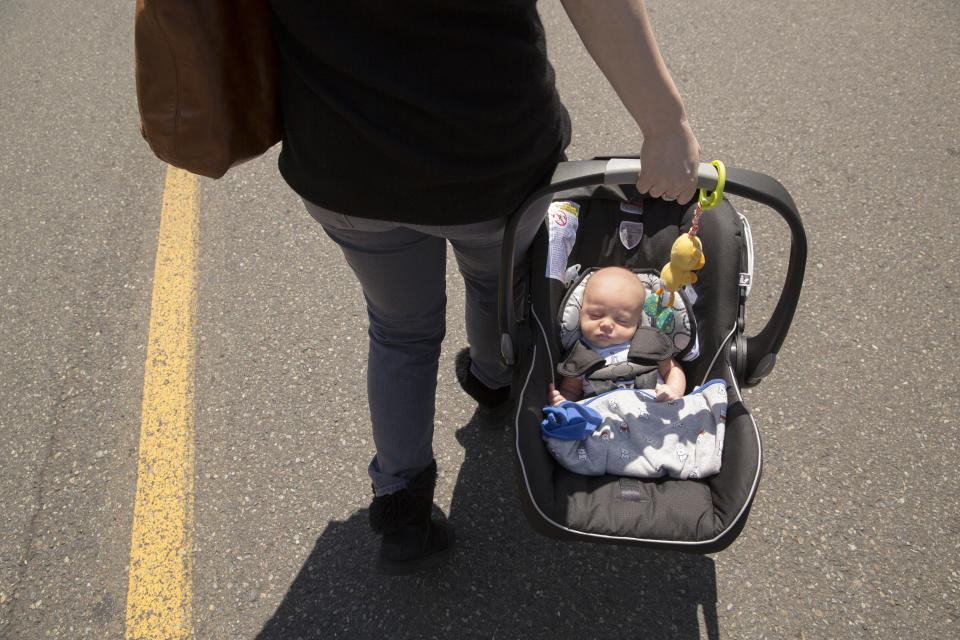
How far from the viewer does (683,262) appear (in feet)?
6.16

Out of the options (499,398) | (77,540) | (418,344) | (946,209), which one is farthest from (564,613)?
(946,209)

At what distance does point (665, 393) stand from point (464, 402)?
837 millimetres

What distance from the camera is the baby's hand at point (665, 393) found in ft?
6.42

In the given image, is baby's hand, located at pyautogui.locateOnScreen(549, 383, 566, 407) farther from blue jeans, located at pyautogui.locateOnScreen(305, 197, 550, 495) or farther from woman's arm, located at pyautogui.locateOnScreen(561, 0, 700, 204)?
woman's arm, located at pyautogui.locateOnScreen(561, 0, 700, 204)

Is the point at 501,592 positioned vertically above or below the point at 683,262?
below

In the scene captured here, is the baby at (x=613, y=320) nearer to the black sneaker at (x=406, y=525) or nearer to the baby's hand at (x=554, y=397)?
the baby's hand at (x=554, y=397)

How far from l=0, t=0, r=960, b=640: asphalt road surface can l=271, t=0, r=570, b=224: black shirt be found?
130cm

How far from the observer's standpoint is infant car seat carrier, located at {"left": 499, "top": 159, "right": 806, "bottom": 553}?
1.55 m

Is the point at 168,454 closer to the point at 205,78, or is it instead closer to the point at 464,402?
the point at 464,402

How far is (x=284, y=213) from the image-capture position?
3205 millimetres

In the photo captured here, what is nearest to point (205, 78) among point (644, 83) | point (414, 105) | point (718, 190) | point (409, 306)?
point (414, 105)

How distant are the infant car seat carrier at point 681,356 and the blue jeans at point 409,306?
0.10 metres

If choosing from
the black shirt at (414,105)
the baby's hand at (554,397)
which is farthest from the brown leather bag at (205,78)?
the baby's hand at (554,397)

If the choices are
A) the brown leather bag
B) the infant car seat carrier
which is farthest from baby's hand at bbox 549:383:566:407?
the brown leather bag
